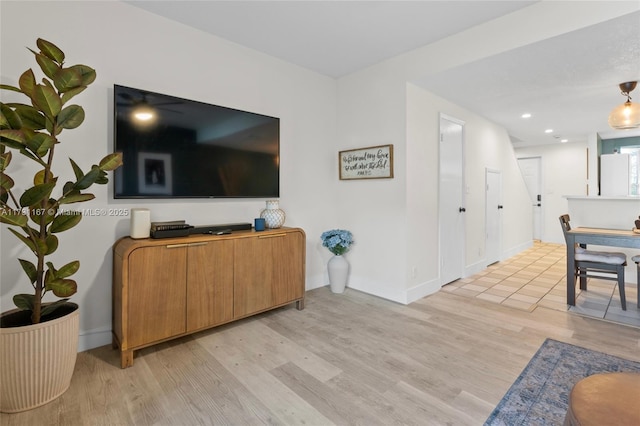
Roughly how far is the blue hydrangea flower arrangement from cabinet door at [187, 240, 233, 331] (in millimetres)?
1295

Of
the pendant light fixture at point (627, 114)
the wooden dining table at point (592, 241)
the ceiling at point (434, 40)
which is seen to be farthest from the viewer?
the pendant light fixture at point (627, 114)

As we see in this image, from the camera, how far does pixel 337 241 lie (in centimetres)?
336

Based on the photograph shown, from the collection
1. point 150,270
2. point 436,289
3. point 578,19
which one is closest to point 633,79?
point 578,19

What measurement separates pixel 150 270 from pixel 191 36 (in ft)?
6.55

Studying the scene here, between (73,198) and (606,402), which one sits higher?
(73,198)

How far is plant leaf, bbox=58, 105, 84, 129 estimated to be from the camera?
160cm

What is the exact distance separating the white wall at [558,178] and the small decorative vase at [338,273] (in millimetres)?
5775

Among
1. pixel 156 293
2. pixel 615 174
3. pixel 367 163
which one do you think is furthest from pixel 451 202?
pixel 615 174

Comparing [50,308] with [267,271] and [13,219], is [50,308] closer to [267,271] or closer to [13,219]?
[13,219]

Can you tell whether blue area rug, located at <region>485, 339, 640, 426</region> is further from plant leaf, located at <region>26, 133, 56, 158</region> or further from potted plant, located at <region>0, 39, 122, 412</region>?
plant leaf, located at <region>26, 133, 56, 158</region>

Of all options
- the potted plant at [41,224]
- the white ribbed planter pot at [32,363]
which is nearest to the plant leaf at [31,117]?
the potted plant at [41,224]

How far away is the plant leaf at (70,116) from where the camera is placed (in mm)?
1599

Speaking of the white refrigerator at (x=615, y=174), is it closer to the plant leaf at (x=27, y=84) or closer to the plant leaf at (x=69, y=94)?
the plant leaf at (x=69, y=94)

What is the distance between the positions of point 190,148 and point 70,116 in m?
0.91
